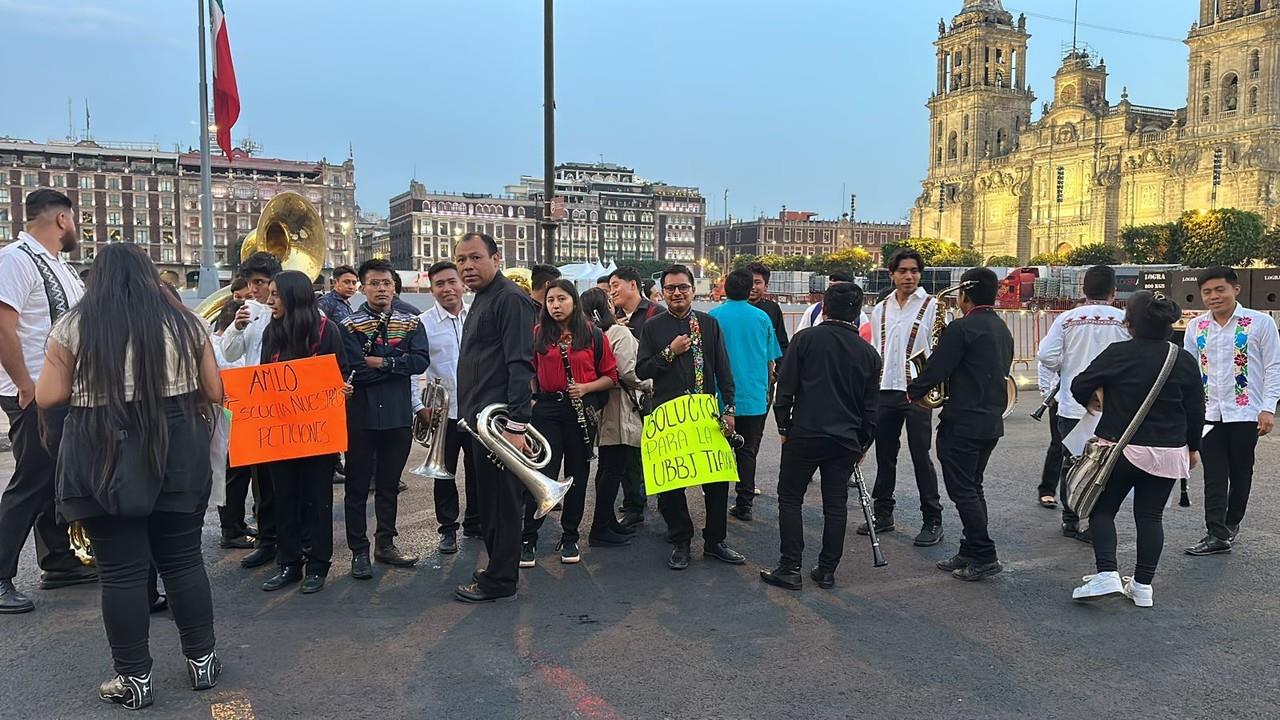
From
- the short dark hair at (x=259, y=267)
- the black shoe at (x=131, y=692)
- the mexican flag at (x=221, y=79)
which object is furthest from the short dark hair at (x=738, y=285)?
the mexican flag at (x=221, y=79)

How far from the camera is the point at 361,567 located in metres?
5.62

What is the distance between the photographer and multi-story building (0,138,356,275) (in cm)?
11500

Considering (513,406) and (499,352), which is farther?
(499,352)

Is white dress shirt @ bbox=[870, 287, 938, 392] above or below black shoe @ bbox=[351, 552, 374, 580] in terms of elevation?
above

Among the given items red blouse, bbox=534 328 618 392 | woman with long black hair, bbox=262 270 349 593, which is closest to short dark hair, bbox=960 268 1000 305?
red blouse, bbox=534 328 618 392

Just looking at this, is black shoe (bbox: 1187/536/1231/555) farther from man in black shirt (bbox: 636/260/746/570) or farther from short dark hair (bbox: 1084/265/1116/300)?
man in black shirt (bbox: 636/260/746/570)

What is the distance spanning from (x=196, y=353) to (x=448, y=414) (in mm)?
2525

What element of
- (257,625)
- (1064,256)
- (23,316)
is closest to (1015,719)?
(257,625)

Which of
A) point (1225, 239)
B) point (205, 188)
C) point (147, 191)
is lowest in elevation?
point (205, 188)

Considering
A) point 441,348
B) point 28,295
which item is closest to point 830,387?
point 441,348

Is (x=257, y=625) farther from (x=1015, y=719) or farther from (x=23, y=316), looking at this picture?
(x=1015, y=719)

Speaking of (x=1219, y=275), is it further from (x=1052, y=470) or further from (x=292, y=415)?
(x=292, y=415)

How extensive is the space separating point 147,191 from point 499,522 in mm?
134055

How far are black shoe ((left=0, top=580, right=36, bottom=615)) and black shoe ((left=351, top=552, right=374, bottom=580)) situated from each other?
173 cm
